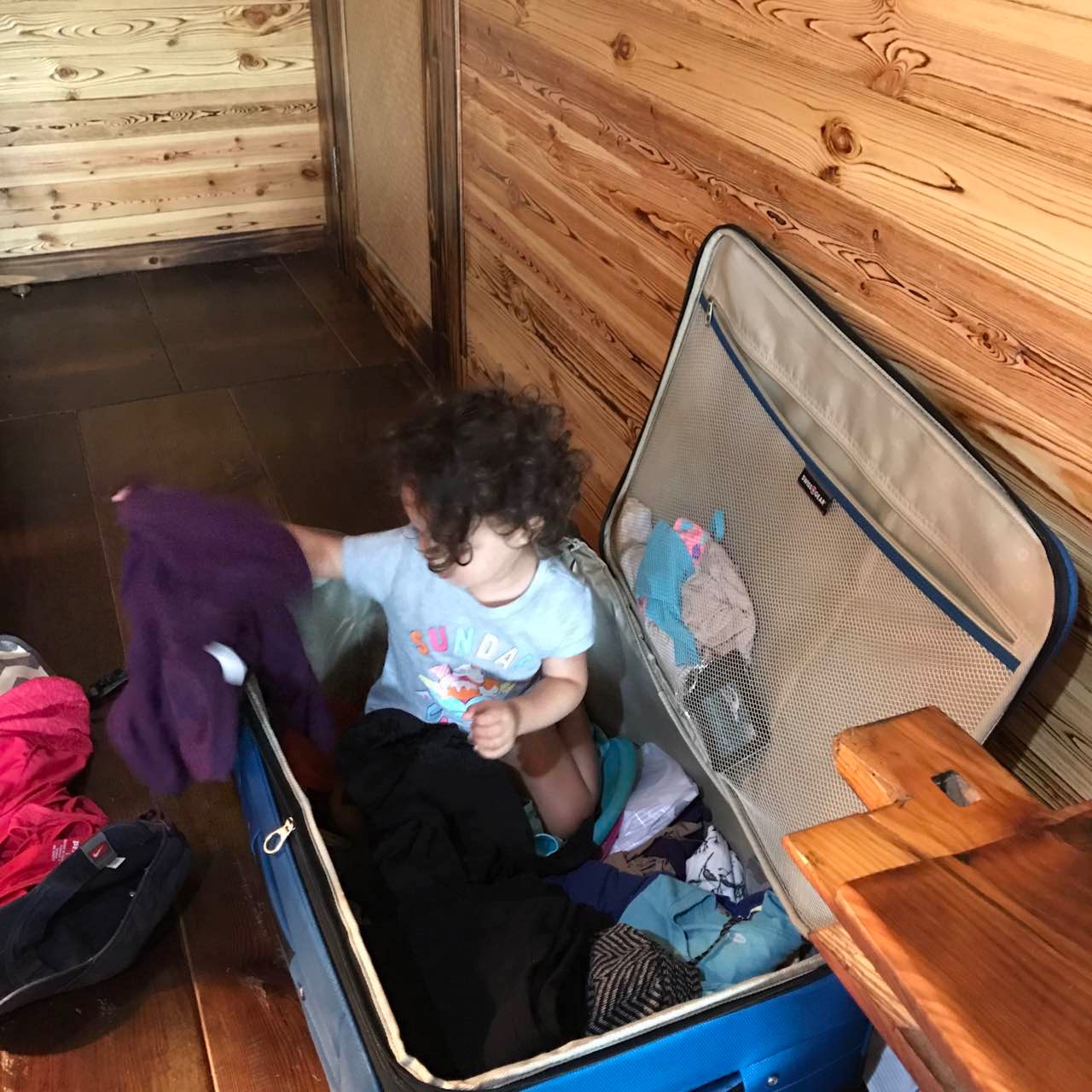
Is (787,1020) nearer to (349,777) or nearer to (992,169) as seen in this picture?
(349,777)

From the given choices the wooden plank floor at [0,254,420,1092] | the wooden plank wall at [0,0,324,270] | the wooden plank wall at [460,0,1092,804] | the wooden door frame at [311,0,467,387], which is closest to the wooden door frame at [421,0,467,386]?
the wooden door frame at [311,0,467,387]

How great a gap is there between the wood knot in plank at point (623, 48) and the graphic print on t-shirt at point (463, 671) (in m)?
0.68

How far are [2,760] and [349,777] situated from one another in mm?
449

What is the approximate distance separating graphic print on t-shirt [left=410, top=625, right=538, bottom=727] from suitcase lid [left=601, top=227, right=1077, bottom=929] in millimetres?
157

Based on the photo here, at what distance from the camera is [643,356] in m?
1.30

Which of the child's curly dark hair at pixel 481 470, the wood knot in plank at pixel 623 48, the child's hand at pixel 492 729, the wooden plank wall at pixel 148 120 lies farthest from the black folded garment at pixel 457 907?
the wooden plank wall at pixel 148 120

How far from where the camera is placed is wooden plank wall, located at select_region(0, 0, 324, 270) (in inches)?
88.5

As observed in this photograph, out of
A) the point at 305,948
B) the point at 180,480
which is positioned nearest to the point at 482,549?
the point at 305,948

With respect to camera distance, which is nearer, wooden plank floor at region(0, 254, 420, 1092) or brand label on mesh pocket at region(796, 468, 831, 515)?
brand label on mesh pocket at region(796, 468, 831, 515)

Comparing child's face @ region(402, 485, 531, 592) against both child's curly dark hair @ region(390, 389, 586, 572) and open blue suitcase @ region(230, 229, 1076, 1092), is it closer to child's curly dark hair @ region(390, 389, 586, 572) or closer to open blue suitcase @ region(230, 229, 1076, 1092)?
child's curly dark hair @ region(390, 389, 586, 572)

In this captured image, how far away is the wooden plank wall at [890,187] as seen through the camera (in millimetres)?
702

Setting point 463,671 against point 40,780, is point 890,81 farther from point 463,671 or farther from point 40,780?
point 40,780

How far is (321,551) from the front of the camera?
1.04m

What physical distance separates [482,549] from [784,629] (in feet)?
0.94
